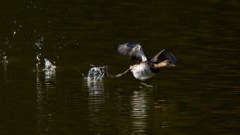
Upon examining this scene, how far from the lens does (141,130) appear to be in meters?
17.5

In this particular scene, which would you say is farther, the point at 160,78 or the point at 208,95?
the point at 160,78

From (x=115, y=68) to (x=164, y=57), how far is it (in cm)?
220

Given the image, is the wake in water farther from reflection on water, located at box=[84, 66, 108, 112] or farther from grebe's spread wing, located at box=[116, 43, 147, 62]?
grebe's spread wing, located at box=[116, 43, 147, 62]

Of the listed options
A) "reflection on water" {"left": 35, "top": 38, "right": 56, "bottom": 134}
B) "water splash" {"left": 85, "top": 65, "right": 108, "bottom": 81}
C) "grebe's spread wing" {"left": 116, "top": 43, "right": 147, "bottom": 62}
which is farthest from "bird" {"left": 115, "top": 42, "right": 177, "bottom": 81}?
"reflection on water" {"left": 35, "top": 38, "right": 56, "bottom": 134}

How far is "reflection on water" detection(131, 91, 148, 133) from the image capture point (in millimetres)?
17719

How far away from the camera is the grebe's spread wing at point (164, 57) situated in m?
21.4

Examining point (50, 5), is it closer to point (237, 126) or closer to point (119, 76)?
point (119, 76)

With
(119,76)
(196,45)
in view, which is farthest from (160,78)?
(196,45)

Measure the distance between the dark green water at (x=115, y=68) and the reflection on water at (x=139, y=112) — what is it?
0.02 m

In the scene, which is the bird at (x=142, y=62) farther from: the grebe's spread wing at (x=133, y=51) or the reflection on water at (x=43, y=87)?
the reflection on water at (x=43, y=87)

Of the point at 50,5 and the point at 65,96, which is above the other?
the point at 50,5

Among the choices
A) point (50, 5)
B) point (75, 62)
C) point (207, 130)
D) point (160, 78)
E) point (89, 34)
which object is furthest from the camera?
point (50, 5)

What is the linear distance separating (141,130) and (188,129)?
834mm

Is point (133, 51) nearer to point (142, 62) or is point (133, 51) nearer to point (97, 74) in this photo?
point (142, 62)
